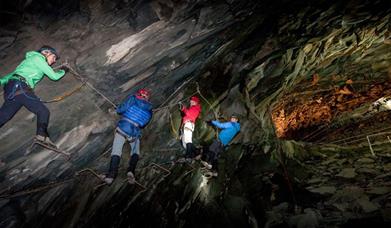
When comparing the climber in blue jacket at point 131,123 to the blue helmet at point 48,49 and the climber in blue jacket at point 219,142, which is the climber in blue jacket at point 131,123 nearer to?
the blue helmet at point 48,49

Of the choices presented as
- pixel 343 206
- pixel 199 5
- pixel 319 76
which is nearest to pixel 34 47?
pixel 199 5

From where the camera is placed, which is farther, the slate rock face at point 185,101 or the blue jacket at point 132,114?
the blue jacket at point 132,114

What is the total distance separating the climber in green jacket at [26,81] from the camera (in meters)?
4.67

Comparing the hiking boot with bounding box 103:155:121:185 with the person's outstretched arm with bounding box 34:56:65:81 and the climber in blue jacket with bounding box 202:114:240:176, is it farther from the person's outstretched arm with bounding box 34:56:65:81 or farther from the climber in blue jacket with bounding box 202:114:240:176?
the climber in blue jacket with bounding box 202:114:240:176

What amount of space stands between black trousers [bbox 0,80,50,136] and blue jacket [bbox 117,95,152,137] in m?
1.51

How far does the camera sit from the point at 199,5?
5.81m

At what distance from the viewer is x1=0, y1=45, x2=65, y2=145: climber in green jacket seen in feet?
15.3

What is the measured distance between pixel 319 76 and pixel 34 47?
9.58 m

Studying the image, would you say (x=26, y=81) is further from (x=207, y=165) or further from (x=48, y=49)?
(x=207, y=165)

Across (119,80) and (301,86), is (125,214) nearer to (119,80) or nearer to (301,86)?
(119,80)

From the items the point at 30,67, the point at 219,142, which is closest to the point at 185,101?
the point at 219,142

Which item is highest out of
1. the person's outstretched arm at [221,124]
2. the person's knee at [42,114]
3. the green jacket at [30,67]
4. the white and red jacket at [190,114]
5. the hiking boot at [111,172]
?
the green jacket at [30,67]

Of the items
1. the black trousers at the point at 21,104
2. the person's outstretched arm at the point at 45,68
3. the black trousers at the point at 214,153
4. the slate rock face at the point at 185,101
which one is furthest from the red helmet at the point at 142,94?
the black trousers at the point at 214,153

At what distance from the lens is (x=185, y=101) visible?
28.5 ft
